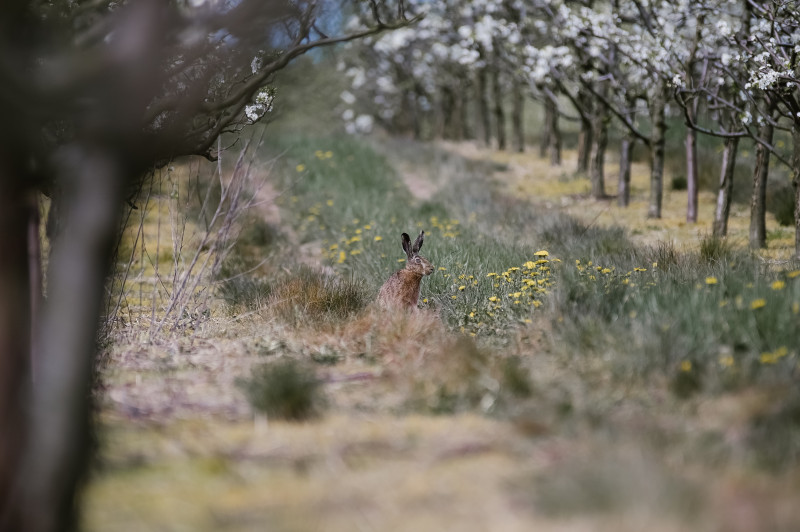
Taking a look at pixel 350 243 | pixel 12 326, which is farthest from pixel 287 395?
pixel 350 243

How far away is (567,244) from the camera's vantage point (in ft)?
32.0

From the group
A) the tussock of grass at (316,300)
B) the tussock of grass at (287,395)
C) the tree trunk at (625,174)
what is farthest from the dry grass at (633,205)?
the tussock of grass at (287,395)

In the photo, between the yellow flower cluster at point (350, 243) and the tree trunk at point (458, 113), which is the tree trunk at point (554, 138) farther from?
the yellow flower cluster at point (350, 243)

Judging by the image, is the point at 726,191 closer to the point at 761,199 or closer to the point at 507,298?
the point at 761,199

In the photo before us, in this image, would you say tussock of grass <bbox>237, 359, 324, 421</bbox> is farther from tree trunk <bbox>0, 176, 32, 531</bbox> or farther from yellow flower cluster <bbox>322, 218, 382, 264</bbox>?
yellow flower cluster <bbox>322, 218, 382, 264</bbox>

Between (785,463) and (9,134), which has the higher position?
(9,134)

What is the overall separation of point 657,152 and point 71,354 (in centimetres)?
1171

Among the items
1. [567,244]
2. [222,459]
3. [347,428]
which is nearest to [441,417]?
[347,428]

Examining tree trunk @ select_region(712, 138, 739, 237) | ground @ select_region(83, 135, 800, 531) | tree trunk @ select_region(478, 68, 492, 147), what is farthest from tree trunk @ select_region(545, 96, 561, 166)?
ground @ select_region(83, 135, 800, 531)

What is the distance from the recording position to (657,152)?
523 inches

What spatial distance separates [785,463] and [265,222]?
11.1 m

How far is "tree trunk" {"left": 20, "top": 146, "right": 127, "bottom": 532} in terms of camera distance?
10.7ft

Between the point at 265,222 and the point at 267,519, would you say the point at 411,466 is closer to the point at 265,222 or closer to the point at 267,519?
the point at 267,519

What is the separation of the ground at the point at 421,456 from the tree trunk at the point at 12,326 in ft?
1.42
